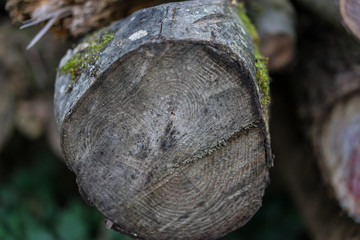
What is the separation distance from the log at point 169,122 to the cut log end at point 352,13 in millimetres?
659

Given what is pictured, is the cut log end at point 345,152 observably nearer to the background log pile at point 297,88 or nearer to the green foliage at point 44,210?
the background log pile at point 297,88

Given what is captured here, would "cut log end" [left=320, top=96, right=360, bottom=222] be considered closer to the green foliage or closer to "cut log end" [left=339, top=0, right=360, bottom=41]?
"cut log end" [left=339, top=0, right=360, bottom=41]

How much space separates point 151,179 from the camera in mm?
1335

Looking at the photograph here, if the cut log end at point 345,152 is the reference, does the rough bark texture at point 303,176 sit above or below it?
below

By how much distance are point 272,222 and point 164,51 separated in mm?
2994

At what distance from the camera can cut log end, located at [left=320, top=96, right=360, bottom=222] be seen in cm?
209

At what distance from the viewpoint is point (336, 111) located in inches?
89.3

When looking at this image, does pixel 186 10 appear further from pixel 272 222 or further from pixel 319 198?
pixel 272 222

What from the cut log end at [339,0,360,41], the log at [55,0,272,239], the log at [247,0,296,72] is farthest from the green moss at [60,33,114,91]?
the log at [247,0,296,72]

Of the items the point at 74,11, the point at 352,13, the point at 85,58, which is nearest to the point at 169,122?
the point at 85,58

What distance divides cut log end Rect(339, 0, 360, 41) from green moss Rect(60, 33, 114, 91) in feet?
3.57

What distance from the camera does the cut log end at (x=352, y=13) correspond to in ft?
5.81

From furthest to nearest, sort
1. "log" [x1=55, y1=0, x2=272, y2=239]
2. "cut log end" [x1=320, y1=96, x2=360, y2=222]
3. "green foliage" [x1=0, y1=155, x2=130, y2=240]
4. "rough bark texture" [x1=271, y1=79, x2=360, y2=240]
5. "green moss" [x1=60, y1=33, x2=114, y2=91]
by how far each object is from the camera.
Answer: "green foliage" [x1=0, y1=155, x2=130, y2=240], "rough bark texture" [x1=271, y1=79, x2=360, y2=240], "cut log end" [x1=320, y1=96, x2=360, y2=222], "green moss" [x1=60, y1=33, x2=114, y2=91], "log" [x1=55, y1=0, x2=272, y2=239]

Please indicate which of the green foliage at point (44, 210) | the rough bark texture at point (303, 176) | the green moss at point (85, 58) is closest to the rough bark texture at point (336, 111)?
the rough bark texture at point (303, 176)
